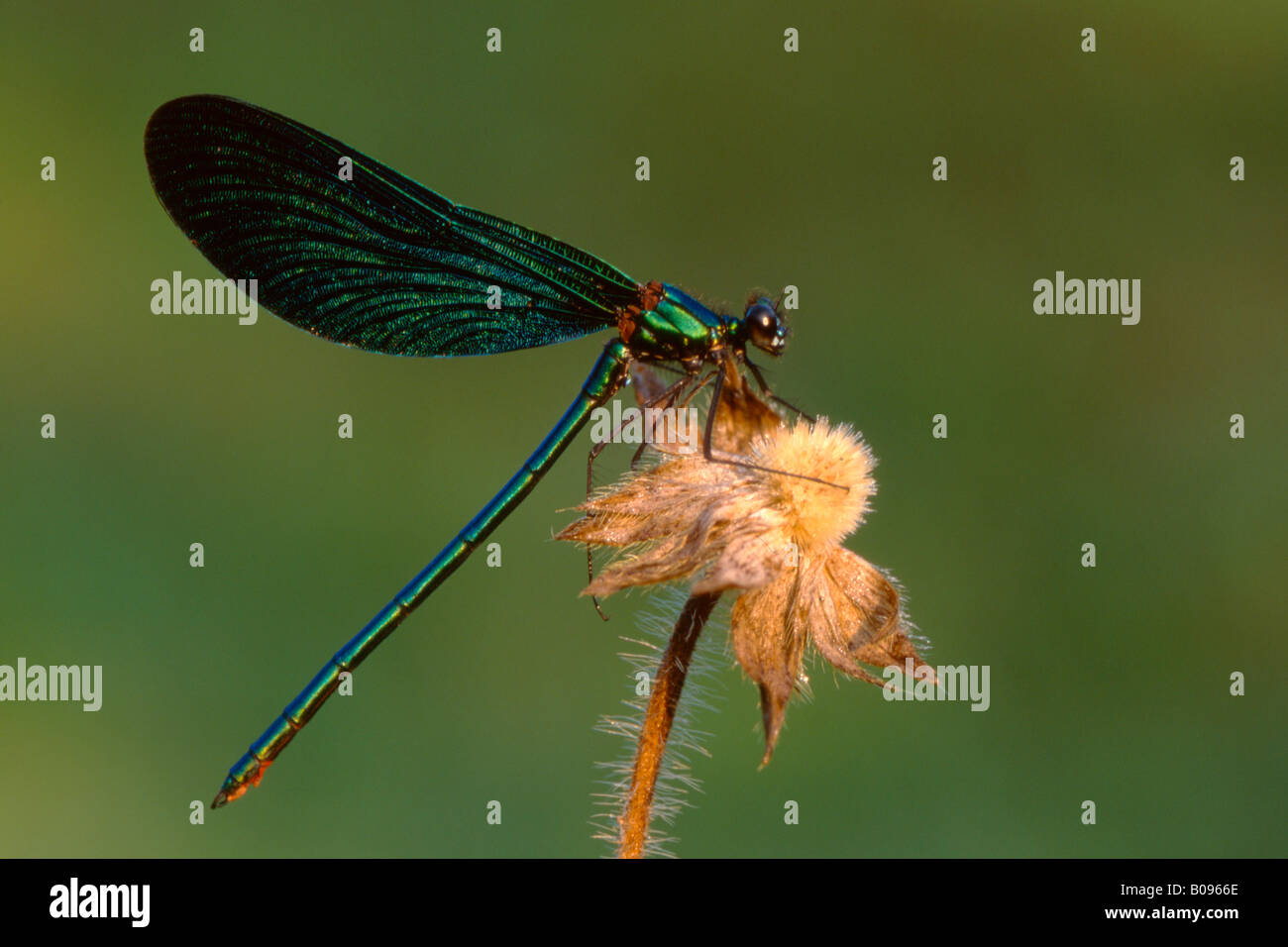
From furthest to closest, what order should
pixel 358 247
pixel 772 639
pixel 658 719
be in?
pixel 358 247, pixel 772 639, pixel 658 719

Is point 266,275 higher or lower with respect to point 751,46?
lower

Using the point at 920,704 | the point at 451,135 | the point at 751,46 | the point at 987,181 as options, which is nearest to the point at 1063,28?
the point at 987,181

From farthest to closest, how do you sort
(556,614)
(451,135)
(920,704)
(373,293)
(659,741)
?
(451,135) < (556,614) < (920,704) < (373,293) < (659,741)

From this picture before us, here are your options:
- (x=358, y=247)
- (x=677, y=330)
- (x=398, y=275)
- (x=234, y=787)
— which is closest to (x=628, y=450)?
(x=677, y=330)

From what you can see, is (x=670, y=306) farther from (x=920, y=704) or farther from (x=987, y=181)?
(x=987, y=181)

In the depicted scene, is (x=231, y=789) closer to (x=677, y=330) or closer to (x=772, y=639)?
(x=772, y=639)

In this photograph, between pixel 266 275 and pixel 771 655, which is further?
pixel 266 275

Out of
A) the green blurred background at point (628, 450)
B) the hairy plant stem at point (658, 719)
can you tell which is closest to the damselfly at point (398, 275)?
the hairy plant stem at point (658, 719)
